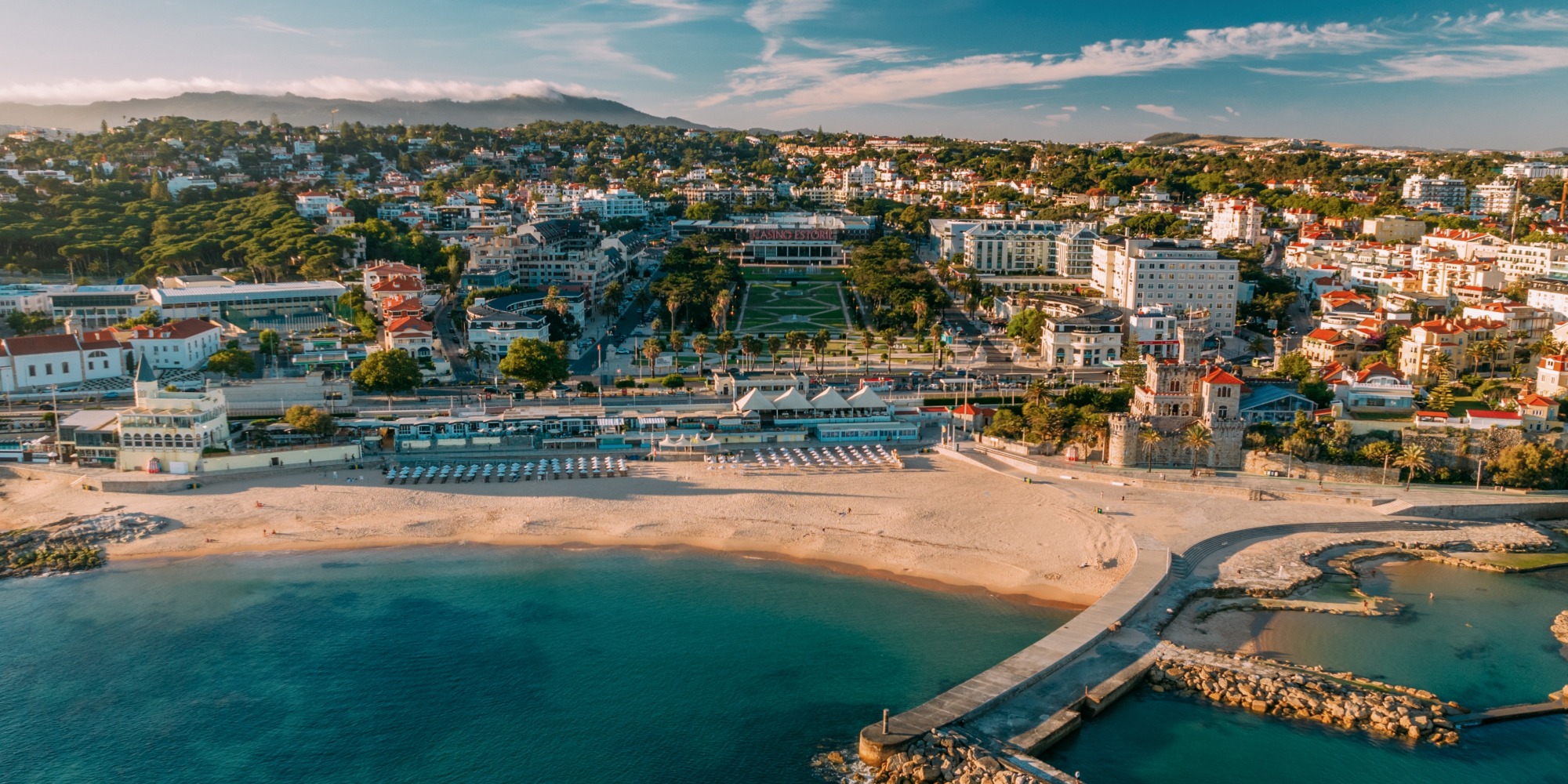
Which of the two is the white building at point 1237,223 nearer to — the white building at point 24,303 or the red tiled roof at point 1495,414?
the red tiled roof at point 1495,414

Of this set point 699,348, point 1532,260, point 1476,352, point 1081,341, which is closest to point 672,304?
point 699,348

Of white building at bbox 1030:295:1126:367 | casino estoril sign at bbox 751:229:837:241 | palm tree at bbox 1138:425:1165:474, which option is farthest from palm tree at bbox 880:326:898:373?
casino estoril sign at bbox 751:229:837:241

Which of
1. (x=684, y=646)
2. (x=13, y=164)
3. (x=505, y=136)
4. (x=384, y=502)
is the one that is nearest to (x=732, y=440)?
(x=384, y=502)

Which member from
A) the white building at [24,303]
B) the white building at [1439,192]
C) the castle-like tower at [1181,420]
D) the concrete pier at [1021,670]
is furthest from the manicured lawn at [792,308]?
the white building at [1439,192]

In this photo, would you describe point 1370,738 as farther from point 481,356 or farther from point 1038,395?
point 481,356

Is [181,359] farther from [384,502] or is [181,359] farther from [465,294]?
[384,502]
